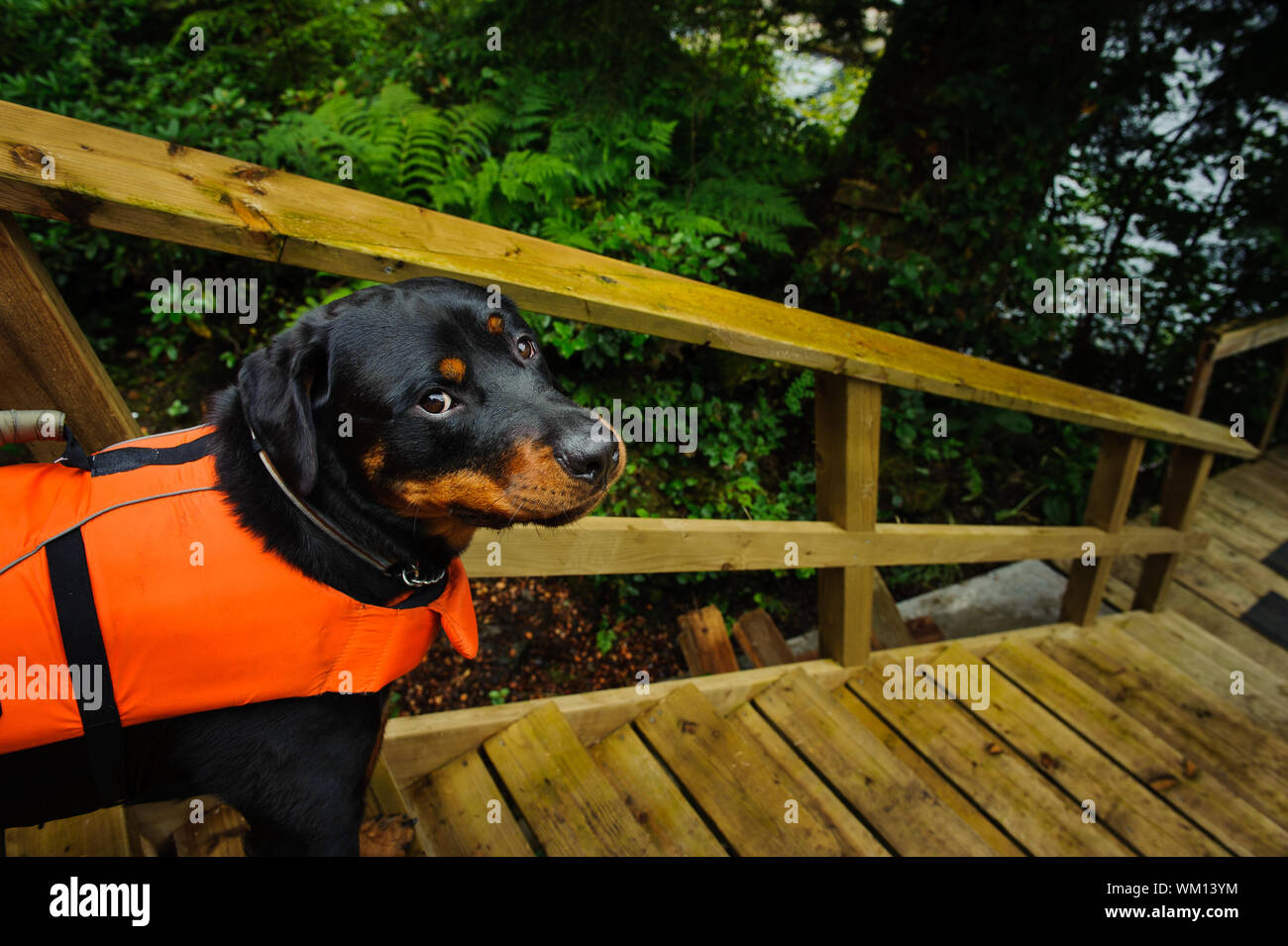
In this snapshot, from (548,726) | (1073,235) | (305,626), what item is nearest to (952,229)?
(1073,235)

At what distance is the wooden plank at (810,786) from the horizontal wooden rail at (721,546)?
0.56m

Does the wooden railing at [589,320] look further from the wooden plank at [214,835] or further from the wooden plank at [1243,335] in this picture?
the wooden plank at [1243,335]

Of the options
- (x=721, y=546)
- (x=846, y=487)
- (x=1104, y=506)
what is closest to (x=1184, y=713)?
(x=1104, y=506)

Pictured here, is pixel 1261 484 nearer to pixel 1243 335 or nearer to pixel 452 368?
pixel 1243 335

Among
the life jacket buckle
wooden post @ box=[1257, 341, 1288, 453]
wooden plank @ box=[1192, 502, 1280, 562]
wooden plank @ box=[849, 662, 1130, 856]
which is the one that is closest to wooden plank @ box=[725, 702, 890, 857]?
wooden plank @ box=[849, 662, 1130, 856]

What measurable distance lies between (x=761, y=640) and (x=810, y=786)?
4.56ft

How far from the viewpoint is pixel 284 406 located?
1.29m

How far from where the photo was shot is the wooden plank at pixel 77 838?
1.62 m

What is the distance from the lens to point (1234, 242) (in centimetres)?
573

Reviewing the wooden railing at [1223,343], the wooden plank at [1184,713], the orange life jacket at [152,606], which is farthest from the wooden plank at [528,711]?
the wooden railing at [1223,343]

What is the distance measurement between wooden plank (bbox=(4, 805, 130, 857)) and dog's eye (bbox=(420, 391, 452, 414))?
1249 mm

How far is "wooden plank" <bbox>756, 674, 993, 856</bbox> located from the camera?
7.01ft

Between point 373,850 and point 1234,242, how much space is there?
7.46 meters

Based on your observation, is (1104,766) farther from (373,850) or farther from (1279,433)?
(1279,433)
